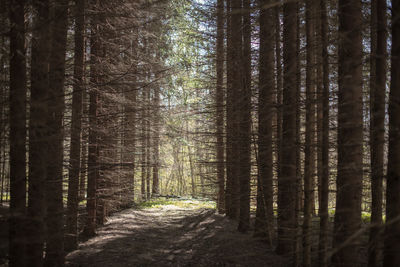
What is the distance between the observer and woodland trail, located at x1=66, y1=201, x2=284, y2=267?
766 cm

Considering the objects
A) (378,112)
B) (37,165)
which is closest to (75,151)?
(37,165)

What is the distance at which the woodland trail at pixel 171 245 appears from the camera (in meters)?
7.66

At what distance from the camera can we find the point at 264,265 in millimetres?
7082

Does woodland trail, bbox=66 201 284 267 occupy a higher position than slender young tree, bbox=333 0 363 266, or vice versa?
slender young tree, bbox=333 0 363 266

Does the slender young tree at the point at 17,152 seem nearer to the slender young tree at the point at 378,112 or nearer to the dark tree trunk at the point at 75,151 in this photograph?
the dark tree trunk at the point at 75,151

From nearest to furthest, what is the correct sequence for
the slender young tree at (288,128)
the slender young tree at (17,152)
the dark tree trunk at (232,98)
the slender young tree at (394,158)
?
the slender young tree at (394,158), the slender young tree at (17,152), the slender young tree at (288,128), the dark tree trunk at (232,98)

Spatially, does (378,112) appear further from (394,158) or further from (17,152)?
(17,152)

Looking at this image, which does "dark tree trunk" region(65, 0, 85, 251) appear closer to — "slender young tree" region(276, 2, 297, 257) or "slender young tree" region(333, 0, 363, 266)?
"slender young tree" region(276, 2, 297, 257)

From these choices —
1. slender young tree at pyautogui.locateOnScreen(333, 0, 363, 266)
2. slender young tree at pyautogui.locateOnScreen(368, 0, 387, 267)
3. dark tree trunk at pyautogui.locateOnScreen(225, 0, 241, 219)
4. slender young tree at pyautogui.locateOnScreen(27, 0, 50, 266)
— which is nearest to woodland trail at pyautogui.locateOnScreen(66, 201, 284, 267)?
dark tree trunk at pyautogui.locateOnScreen(225, 0, 241, 219)

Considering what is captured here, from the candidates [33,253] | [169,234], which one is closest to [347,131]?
[33,253]

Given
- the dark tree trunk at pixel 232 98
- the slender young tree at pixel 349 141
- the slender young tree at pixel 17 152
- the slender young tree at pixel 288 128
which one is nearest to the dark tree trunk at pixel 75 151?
the slender young tree at pixel 17 152

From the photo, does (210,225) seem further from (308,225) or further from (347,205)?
(347,205)

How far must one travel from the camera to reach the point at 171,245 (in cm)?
968

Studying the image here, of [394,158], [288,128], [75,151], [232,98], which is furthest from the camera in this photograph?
[232,98]
